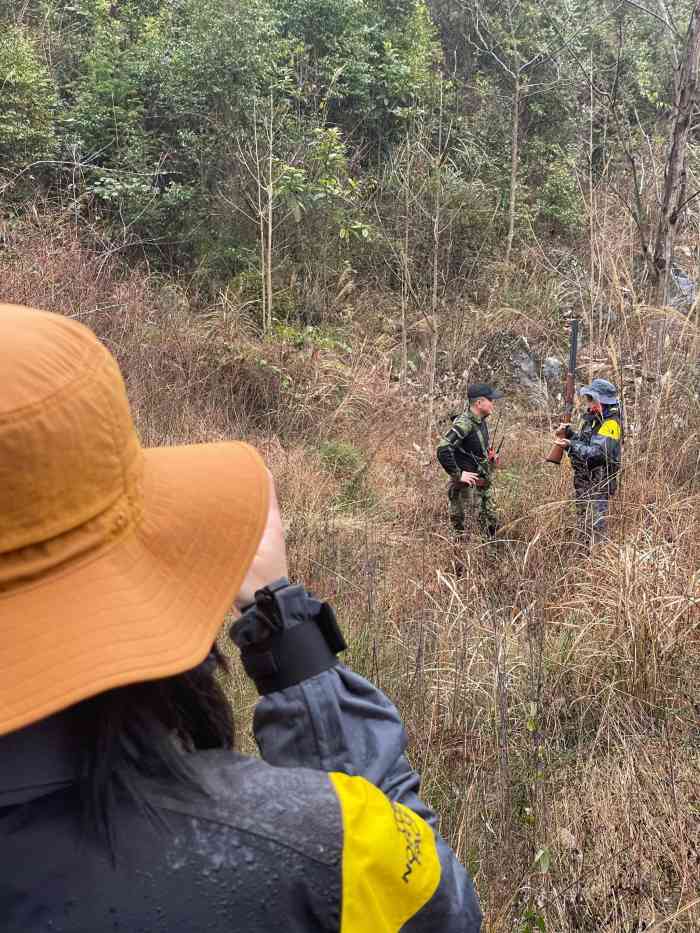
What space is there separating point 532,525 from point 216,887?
5.72m

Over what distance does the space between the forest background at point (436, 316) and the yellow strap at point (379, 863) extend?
1550mm

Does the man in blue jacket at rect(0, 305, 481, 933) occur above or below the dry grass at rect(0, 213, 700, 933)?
above

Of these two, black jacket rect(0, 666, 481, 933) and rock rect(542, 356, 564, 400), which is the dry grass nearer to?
black jacket rect(0, 666, 481, 933)

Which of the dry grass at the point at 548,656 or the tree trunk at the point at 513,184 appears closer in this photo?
the dry grass at the point at 548,656

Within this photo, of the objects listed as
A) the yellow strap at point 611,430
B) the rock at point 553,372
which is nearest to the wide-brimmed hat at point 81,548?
the yellow strap at point 611,430

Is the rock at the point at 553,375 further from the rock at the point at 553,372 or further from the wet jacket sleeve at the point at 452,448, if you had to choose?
the wet jacket sleeve at the point at 452,448

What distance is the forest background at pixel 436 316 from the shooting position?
2.79 metres

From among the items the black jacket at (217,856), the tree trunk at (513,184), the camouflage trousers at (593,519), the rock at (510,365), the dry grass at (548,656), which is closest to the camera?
the black jacket at (217,856)

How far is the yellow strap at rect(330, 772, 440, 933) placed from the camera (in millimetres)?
747

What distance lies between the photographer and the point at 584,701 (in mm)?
3361

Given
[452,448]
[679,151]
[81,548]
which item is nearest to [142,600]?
[81,548]

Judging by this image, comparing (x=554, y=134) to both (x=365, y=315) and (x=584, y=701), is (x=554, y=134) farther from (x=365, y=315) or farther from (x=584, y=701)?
(x=584, y=701)

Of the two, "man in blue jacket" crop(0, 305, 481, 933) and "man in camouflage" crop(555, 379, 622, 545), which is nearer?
"man in blue jacket" crop(0, 305, 481, 933)

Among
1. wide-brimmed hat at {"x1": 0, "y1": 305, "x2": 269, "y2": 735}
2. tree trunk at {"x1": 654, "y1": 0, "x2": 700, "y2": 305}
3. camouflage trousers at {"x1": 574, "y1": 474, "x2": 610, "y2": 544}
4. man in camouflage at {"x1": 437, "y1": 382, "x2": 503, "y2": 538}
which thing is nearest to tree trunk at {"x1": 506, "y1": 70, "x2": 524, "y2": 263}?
man in camouflage at {"x1": 437, "y1": 382, "x2": 503, "y2": 538}
